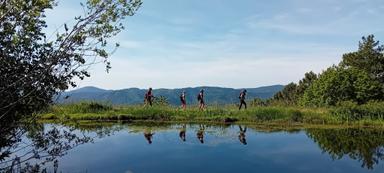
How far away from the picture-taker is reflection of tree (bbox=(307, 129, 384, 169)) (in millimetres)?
19234

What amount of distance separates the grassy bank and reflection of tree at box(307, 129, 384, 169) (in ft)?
11.3

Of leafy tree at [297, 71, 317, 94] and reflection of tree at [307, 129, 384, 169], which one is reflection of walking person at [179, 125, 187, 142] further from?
leafy tree at [297, 71, 317, 94]

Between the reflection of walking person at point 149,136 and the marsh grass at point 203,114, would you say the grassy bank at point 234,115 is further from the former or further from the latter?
the reflection of walking person at point 149,136

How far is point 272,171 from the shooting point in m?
16.1

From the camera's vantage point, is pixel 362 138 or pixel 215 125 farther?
pixel 215 125

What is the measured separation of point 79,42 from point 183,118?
24.8 metres

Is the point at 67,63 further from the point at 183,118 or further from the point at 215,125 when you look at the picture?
the point at 183,118

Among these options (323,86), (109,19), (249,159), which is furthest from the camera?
(323,86)

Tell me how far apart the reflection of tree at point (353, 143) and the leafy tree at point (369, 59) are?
124 ft

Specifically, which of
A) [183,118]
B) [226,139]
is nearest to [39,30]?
[226,139]

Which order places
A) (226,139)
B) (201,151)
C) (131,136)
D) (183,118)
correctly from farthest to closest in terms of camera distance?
(183,118), (131,136), (226,139), (201,151)

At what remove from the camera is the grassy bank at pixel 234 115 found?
30278 mm

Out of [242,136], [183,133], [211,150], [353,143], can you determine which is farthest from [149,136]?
[353,143]

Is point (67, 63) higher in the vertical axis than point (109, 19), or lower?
lower
